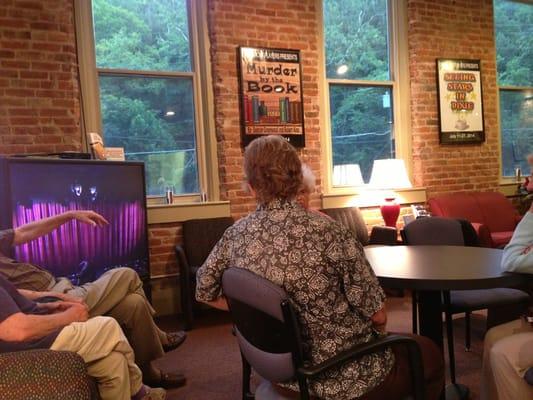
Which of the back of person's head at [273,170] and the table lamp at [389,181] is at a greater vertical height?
the back of person's head at [273,170]

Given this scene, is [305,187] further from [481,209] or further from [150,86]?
[481,209]

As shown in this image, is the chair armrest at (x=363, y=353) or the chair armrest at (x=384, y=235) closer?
the chair armrest at (x=363, y=353)

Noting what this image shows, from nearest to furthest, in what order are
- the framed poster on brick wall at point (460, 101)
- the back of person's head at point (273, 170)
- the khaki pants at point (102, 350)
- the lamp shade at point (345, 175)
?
the back of person's head at point (273, 170) < the khaki pants at point (102, 350) < the lamp shade at point (345, 175) < the framed poster on brick wall at point (460, 101)

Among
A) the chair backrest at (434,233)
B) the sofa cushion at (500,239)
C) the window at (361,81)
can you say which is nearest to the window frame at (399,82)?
the window at (361,81)

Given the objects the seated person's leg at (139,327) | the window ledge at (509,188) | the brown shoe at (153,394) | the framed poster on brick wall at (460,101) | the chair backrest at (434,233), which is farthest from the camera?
the window ledge at (509,188)

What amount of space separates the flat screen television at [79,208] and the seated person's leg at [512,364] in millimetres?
2485

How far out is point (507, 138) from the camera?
20.6ft

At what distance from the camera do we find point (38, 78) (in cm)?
371

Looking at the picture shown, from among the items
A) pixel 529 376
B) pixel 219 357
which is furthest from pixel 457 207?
pixel 529 376

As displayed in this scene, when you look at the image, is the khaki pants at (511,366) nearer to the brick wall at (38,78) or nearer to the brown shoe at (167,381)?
the brown shoe at (167,381)

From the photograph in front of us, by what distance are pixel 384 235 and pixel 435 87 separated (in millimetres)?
1987

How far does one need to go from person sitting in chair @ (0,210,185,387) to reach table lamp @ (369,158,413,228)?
113 inches

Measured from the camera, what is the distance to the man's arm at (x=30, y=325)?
1.66m

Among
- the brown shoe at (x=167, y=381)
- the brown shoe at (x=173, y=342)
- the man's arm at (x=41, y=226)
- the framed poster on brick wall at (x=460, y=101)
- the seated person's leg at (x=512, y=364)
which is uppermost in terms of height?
the framed poster on brick wall at (x=460, y=101)
